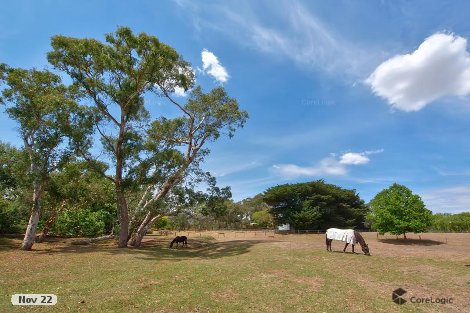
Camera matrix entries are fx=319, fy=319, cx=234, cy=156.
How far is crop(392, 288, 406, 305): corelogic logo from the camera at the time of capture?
11.8m

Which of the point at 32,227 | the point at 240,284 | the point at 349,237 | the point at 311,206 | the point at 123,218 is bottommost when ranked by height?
the point at 240,284

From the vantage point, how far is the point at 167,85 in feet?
106

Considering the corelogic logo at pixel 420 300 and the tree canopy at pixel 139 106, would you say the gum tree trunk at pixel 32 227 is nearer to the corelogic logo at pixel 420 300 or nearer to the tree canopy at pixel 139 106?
the tree canopy at pixel 139 106

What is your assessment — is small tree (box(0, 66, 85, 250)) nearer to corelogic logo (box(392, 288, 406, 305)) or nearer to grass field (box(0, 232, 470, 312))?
grass field (box(0, 232, 470, 312))

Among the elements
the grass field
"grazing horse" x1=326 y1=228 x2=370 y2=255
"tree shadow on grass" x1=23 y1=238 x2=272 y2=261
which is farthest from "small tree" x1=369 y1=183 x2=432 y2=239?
"tree shadow on grass" x1=23 y1=238 x2=272 y2=261

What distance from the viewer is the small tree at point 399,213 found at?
125 ft

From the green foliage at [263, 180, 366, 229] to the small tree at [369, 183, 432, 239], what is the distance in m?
16.1

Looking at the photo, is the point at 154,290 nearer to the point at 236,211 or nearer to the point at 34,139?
the point at 34,139

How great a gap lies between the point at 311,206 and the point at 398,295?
46252mm

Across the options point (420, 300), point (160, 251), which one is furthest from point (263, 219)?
point (420, 300)

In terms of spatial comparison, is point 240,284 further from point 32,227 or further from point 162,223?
point 162,223
